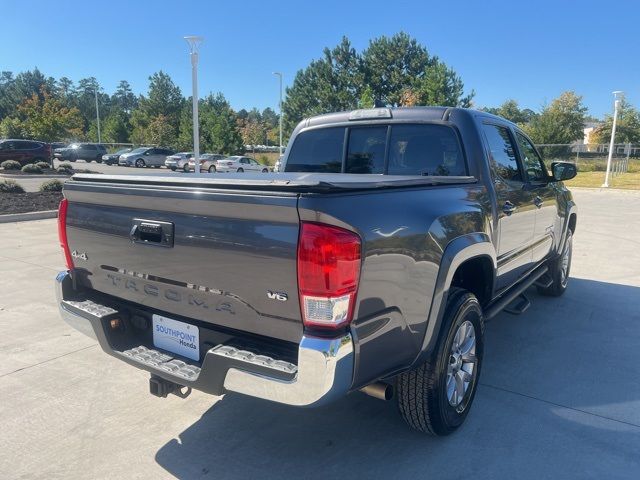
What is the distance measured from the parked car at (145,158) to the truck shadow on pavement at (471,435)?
36.8 m

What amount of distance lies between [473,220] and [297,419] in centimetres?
169

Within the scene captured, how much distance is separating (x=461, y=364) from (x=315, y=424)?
3.28ft

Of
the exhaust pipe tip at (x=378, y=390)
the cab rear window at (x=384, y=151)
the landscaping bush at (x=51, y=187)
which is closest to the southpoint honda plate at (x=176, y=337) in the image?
the exhaust pipe tip at (x=378, y=390)

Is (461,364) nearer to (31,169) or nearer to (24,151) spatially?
(31,169)

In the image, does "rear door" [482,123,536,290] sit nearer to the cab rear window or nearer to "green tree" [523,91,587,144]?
the cab rear window

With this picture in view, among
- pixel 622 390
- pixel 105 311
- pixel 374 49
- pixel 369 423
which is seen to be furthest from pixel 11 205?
pixel 374 49

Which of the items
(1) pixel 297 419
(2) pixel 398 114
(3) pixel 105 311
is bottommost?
(1) pixel 297 419

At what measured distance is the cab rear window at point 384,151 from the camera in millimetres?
3631

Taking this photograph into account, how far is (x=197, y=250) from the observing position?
7.66 feet

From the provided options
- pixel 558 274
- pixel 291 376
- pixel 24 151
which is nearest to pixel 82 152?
pixel 24 151

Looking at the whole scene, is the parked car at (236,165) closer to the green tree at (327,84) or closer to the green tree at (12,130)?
the green tree at (327,84)

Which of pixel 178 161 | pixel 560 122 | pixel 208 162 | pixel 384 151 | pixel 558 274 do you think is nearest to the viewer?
pixel 384 151

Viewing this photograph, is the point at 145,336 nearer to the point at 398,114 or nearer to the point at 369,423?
the point at 369,423

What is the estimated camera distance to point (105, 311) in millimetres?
2826
